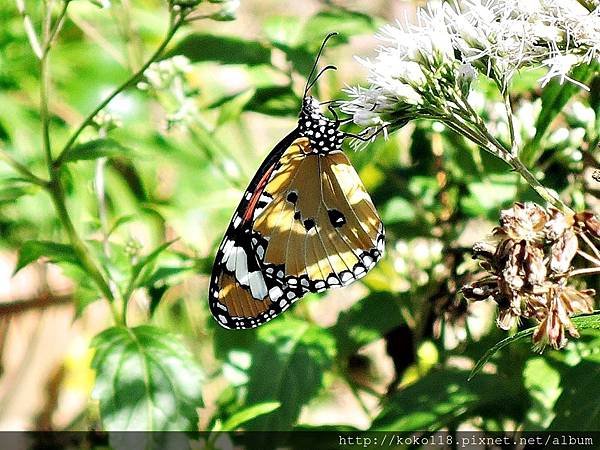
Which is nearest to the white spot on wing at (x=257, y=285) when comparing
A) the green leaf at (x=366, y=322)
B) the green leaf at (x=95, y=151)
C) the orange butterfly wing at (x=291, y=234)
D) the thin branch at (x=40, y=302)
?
the orange butterfly wing at (x=291, y=234)

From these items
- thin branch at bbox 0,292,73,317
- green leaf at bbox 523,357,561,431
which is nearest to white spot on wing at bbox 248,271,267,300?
green leaf at bbox 523,357,561,431

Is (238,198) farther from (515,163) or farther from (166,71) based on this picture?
(515,163)

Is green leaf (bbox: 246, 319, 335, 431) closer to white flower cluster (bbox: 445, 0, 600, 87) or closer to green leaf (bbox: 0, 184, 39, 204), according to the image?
green leaf (bbox: 0, 184, 39, 204)

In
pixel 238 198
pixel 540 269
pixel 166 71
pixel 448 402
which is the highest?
pixel 166 71

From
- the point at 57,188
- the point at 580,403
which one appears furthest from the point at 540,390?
the point at 57,188

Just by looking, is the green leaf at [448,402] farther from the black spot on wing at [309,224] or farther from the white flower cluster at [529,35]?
the white flower cluster at [529,35]
